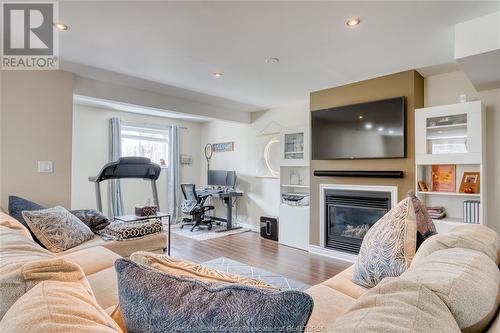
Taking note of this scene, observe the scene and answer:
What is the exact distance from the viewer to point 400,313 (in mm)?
583

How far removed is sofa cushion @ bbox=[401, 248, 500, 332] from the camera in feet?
2.14

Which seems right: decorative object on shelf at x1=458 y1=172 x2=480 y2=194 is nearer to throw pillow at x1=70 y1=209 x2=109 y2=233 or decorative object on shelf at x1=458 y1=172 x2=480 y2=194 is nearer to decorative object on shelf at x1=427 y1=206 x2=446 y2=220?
decorative object on shelf at x1=427 y1=206 x2=446 y2=220

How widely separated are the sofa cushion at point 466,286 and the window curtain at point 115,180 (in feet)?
17.8

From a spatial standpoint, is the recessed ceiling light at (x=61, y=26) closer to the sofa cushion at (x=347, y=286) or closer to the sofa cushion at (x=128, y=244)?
the sofa cushion at (x=128, y=244)

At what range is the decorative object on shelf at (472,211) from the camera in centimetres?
271

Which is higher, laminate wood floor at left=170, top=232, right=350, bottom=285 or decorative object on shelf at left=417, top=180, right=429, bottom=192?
decorative object on shelf at left=417, top=180, right=429, bottom=192

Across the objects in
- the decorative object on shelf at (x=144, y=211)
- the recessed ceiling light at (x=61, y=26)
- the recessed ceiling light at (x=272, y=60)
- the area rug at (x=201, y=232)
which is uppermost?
the recessed ceiling light at (x=61, y=26)

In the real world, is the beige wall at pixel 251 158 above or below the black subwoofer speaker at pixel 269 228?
above

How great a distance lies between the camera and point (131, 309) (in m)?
0.70

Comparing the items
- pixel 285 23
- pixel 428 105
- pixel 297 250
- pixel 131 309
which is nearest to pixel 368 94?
pixel 428 105

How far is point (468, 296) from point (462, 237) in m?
0.59

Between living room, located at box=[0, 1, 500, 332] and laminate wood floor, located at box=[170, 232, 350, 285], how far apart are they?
39 millimetres

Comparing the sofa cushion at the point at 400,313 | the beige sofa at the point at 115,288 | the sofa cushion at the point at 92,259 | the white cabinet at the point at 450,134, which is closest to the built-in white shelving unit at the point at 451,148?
the white cabinet at the point at 450,134

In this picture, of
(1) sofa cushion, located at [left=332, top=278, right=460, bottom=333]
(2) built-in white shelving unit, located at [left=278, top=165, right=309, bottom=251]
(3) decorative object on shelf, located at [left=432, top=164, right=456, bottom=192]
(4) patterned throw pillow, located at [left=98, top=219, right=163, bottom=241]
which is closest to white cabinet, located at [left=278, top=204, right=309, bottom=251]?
(2) built-in white shelving unit, located at [left=278, top=165, right=309, bottom=251]
